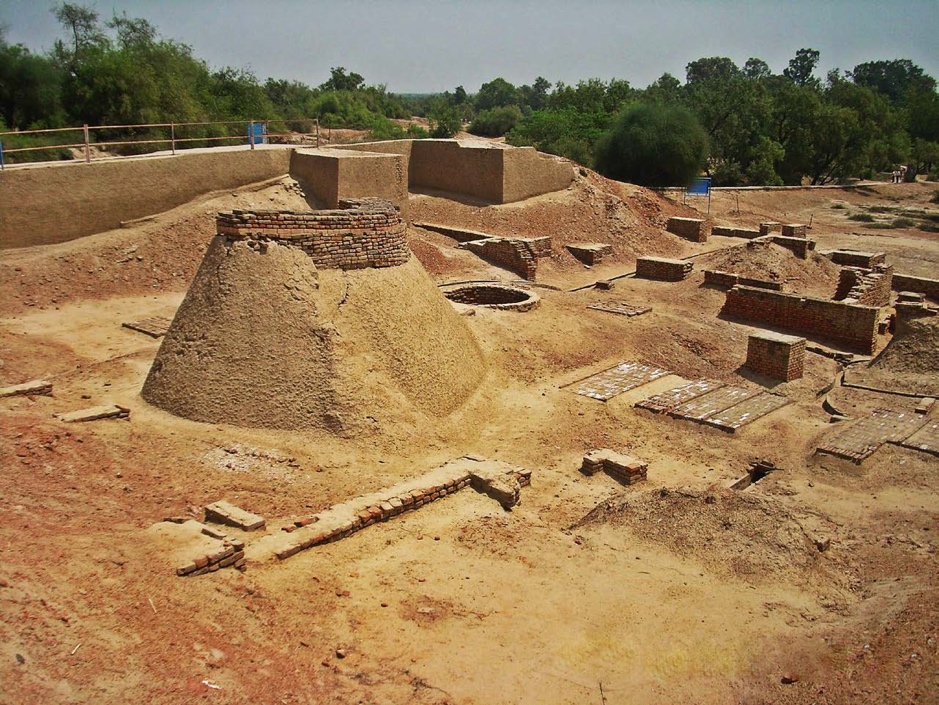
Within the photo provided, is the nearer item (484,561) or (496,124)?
(484,561)

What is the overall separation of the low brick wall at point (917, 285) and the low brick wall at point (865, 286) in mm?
1295

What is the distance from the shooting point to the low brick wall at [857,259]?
18.7m

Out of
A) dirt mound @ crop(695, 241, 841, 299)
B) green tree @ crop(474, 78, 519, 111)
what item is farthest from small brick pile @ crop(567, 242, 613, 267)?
green tree @ crop(474, 78, 519, 111)

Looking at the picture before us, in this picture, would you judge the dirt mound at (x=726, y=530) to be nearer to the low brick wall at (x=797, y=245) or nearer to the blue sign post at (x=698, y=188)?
the low brick wall at (x=797, y=245)

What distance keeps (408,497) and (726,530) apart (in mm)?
2719

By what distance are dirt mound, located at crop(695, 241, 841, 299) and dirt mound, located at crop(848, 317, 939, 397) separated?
490cm

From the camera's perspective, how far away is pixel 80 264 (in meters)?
14.8

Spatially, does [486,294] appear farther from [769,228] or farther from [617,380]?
[769,228]

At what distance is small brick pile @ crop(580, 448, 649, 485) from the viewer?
8.68m

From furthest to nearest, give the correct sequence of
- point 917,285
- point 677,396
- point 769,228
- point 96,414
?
point 769,228
point 917,285
point 677,396
point 96,414

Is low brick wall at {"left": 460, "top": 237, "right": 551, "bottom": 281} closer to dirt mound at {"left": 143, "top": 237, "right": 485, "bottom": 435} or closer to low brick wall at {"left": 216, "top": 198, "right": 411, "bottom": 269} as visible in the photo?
low brick wall at {"left": 216, "top": 198, "right": 411, "bottom": 269}

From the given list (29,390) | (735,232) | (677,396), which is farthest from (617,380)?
(735,232)

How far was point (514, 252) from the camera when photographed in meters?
17.7

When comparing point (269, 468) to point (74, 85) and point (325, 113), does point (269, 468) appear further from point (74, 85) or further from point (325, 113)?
point (325, 113)
